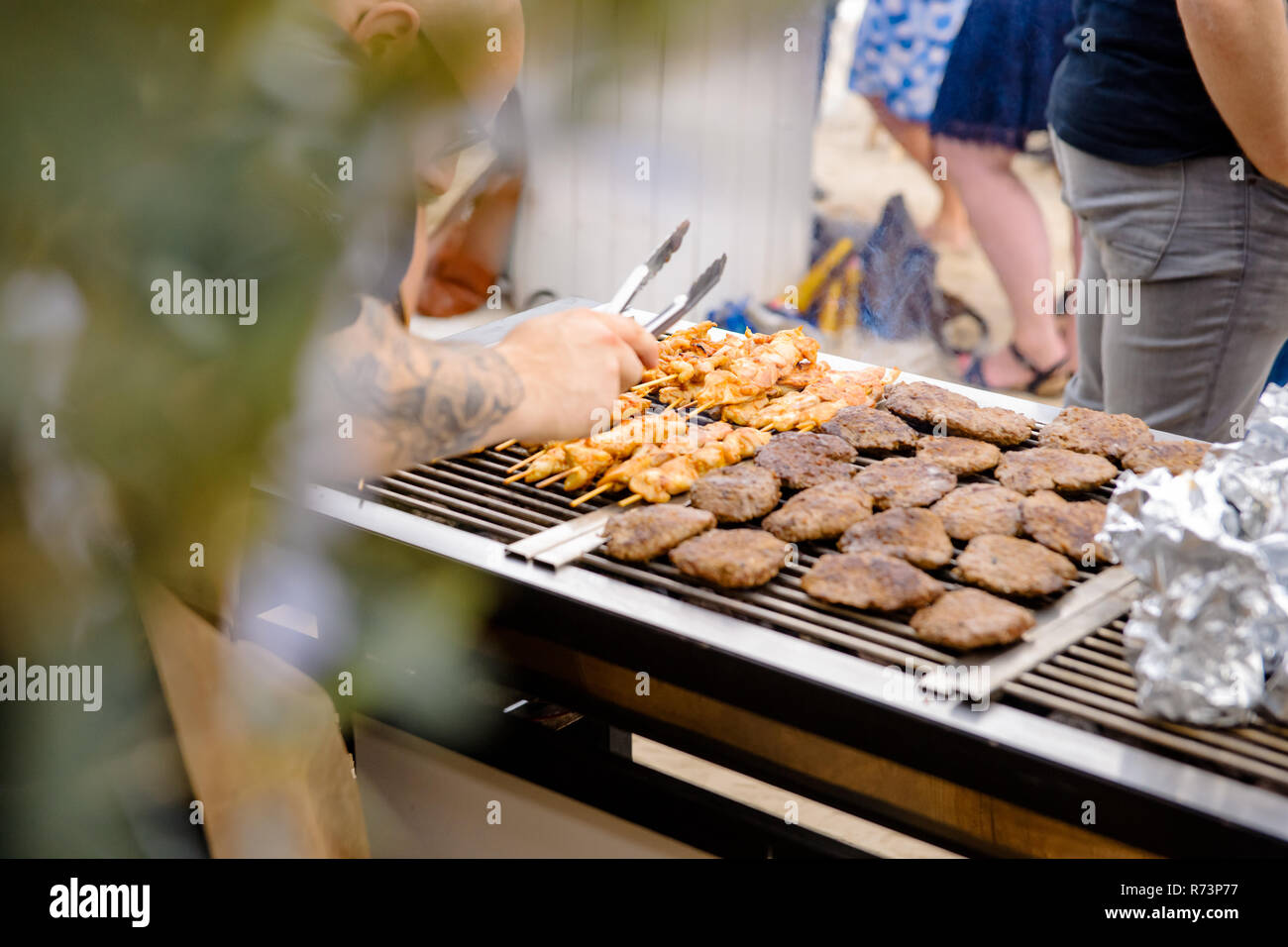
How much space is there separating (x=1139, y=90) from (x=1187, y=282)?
51 centimetres

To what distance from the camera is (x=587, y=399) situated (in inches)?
70.2

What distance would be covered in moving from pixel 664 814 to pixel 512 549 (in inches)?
20.1

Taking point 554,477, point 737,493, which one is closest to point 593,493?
point 554,477

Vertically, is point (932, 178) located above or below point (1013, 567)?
above

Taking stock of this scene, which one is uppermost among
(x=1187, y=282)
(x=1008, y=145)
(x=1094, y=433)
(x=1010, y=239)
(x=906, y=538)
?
(x=1008, y=145)

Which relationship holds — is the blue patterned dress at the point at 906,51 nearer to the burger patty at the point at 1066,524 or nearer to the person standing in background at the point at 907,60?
the person standing in background at the point at 907,60

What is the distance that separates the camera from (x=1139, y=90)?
2855 millimetres

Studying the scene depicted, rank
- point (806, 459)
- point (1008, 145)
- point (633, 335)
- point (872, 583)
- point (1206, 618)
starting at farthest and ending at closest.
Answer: point (1008, 145)
point (806, 459)
point (633, 335)
point (872, 583)
point (1206, 618)

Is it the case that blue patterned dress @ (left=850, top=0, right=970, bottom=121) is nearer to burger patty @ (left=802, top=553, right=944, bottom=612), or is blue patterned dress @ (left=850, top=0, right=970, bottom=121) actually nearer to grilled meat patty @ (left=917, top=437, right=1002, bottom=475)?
grilled meat patty @ (left=917, top=437, right=1002, bottom=475)

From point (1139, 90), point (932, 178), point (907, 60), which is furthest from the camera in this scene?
point (932, 178)

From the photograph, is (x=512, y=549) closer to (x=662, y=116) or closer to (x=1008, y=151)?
(x=662, y=116)

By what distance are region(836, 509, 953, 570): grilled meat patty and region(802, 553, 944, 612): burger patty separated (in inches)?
2.2

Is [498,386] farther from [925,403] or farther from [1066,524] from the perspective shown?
[925,403]
